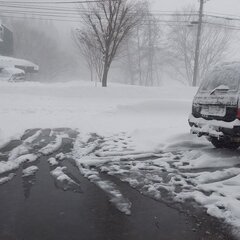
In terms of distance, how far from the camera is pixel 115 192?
5.22 m

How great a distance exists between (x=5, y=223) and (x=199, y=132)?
4.96 metres

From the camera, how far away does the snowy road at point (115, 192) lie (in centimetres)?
400

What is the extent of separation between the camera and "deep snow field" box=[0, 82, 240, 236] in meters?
5.30

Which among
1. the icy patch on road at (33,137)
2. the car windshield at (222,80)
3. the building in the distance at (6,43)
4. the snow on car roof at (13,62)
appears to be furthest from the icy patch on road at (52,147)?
the building in the distance at (6,43)

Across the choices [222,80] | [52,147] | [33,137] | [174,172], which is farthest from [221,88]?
[33,137]

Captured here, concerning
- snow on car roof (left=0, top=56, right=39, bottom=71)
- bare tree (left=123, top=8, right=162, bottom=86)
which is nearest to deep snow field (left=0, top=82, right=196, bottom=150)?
snow on car roof (left=0, top=56, right=39, bottom=71)

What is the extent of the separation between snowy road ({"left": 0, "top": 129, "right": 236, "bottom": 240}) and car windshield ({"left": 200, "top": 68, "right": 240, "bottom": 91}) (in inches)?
58.0

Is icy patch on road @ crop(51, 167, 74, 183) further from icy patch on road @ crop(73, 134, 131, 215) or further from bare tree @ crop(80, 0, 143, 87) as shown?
bare tree @ crop(80, 0, 143, 87)

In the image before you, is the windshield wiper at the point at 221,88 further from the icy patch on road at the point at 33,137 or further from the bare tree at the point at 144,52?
the bare tree at the point at 144,52

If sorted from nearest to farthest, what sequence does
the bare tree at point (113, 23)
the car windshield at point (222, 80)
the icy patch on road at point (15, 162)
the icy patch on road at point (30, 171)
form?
the icy patch on road at point (30, 171), the icy patch on road at point (15, 162), the car windshield at point (222, 80), the bare tree at point (113, 23)

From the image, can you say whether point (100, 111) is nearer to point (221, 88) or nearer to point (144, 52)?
point (221, 88)

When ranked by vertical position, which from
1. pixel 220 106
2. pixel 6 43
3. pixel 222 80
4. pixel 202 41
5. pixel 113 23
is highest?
pixel 202 41

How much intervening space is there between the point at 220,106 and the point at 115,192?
10.9ft

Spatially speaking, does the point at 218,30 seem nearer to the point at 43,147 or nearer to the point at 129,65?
the point at 129,65
